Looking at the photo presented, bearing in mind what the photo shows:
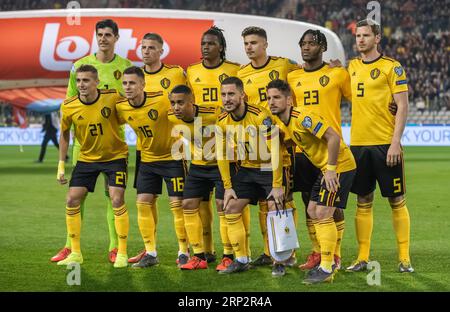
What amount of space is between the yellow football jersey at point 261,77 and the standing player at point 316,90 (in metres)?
0.16

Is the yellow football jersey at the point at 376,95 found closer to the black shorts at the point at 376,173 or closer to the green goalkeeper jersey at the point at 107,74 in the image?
the black shorts at the point at 376,173

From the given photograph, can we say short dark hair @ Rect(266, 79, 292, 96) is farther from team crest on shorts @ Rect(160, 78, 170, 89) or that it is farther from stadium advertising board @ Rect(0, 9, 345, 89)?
stadium advertising board @ Rect(0, 9, 345, 89)

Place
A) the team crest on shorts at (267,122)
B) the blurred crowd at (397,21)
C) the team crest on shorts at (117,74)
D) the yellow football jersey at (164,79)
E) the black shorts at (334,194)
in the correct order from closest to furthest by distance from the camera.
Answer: the black shorts at (334,194)
the team crest on shorts at (267,122)
the yellow football jersey at (164,79)
the team crest on shorts at (117,74)
the blurred crowd at (397,21)

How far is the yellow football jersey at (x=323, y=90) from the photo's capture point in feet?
23.8

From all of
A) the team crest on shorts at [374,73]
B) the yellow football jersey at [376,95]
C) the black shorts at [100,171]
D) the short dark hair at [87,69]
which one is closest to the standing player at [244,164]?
the yellow football jersey at [376,95]

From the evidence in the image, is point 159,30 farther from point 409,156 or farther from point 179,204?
point 179,204

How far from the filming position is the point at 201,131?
24.6ft

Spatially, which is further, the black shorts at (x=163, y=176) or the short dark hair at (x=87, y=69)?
the black shorts at (x=163, y=176)

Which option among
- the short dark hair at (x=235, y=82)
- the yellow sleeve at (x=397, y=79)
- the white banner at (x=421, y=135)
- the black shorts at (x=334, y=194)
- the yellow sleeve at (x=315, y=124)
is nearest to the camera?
the yellow sleeve at (x=315, y=124)

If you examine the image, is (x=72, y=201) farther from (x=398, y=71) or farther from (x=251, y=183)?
(x=398, y=71)

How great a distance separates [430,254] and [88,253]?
331cm

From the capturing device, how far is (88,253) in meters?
8.48

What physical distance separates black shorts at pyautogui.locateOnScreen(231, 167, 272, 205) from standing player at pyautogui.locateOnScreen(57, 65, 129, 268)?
3.69 feet

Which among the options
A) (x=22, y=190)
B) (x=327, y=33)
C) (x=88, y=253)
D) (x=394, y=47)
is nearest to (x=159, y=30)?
(x=327, y=33)
